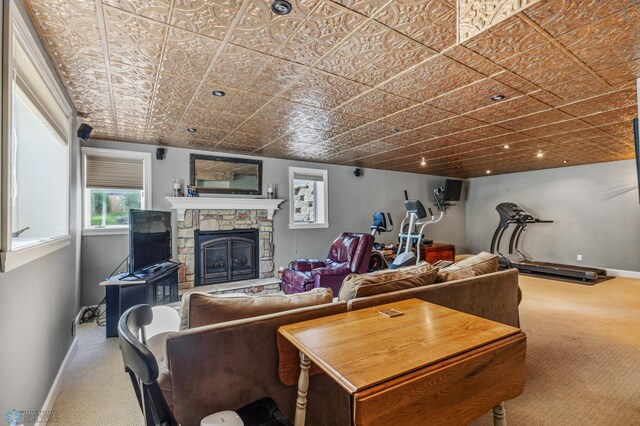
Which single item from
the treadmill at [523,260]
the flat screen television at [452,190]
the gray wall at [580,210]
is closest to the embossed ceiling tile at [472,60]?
the treadmill at [523,260]

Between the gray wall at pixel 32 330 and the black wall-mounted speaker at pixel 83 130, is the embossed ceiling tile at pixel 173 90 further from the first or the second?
the gray wall at pixel 32 330

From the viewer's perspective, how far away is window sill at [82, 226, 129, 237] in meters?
3.97

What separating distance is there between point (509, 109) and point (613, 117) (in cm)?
137

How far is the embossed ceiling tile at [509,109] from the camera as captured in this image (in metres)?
2.80

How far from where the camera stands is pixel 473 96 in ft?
8.79

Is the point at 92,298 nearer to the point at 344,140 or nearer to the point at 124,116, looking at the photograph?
the point at 124,116

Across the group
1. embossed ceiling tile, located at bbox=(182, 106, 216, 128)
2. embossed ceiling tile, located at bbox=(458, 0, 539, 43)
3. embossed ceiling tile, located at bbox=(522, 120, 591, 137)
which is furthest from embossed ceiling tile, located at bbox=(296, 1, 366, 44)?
embossed ceiling tile, located at bbox=(522, 120, 591, 137)

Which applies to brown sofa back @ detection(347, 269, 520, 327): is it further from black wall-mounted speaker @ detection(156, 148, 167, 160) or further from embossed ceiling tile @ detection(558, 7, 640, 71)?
black wall-mounted speaker @ detection(156, 148, 167, 160)

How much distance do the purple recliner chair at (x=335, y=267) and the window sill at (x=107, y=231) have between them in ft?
7.80

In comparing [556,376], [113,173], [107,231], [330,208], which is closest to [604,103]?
[556,376]

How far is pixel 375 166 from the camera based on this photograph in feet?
21.0

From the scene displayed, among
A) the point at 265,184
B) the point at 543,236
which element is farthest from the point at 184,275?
the point at 543,236

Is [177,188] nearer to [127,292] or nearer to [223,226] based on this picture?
[223,226]

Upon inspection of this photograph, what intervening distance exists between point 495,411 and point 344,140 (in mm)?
3478
